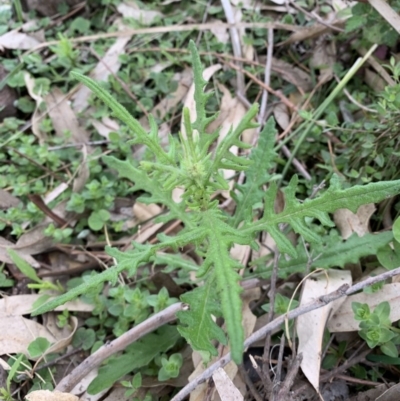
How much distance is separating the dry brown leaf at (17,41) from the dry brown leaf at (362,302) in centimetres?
247

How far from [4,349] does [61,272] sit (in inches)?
16.6

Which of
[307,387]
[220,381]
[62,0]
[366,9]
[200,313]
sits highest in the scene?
[62,0]

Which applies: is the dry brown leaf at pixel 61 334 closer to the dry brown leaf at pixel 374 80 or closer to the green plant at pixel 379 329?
the green plant at pixel 379 329

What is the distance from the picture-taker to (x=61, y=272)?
7.72 feet

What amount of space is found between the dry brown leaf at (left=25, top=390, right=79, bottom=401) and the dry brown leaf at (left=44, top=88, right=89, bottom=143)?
4.79 feet

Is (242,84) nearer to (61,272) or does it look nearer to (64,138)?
(64,138)

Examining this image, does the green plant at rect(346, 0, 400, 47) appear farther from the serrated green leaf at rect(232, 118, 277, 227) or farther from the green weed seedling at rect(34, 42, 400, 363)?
the green weed seedling at rect(34, 42, 400, 363)

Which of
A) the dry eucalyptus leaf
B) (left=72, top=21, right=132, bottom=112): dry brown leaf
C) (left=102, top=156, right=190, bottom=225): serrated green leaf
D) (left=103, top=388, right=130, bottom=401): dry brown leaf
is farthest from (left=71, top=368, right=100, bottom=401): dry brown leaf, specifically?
the dry eucalyptus leaf

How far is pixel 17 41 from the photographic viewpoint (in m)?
3.13

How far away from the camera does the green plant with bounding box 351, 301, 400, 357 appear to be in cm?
182

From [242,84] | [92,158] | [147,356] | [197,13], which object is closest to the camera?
[147,356]

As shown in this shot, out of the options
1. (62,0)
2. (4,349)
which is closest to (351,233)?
(4,349)

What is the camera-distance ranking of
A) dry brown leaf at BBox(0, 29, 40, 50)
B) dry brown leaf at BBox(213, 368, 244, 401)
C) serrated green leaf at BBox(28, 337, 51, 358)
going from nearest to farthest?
1. dry brown leaf at BBox(213, 368, 244, 401)
2. serrated green leaf at BBox(28, 337, 51, 358)
3. dry brown leaf at BBox(0, 29, 40, 50)

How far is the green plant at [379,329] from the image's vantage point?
182 cm
